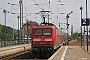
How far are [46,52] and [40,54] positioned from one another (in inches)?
30.1

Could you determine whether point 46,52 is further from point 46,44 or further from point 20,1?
point 20,1

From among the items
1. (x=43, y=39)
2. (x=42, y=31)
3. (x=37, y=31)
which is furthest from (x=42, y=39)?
(x=37, y=31)

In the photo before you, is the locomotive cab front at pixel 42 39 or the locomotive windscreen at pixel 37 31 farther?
the locomotive windscreen at pixel 37 31

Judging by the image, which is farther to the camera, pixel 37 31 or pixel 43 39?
pixel 37 31

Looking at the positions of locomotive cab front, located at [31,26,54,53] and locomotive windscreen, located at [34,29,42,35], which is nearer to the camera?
locomotive cab front, located at [31,26,54,53]

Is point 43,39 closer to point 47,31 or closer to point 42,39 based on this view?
point 42,39

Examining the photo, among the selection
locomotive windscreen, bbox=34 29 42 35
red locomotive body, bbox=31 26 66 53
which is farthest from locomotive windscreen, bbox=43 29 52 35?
locomotive windscreen, bbox=34 29 42 35

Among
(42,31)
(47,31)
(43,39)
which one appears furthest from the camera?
(47,31)

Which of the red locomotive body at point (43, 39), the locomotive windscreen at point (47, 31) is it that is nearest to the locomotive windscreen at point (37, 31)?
the red locomotive body at point (43, 39)

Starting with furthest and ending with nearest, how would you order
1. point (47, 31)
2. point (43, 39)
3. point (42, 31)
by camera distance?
point (47, 31), point (42, 31), point (43, 39)

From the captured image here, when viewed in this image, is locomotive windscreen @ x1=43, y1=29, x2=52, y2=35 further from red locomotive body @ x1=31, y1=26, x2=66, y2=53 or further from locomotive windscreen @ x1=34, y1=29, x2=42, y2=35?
locomotive windscreen @ x1=34, y1=29, x2=42, y2=35

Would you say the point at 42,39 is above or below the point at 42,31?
below

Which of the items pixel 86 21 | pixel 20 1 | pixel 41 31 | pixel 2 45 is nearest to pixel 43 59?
pixel 41 31

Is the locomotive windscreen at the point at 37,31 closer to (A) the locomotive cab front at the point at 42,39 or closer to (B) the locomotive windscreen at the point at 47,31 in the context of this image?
(A) the locomotive cab front at the point at 42,39
